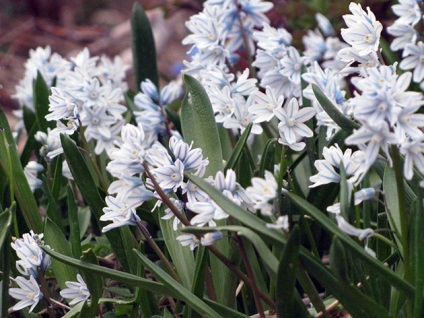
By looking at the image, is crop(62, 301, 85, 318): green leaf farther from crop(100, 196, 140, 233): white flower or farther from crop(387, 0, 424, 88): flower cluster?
crop(387, 0, 424, 88): flower cluster

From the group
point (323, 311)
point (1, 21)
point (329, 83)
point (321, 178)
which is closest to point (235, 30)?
point (329, 83)

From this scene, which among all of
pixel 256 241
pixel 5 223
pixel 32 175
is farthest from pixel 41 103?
pixel 256 241

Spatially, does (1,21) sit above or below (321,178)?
above

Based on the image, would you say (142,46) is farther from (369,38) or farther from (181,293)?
(181,293)

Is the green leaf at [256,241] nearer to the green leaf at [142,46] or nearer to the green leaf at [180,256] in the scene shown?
the green leaf at [180,256]

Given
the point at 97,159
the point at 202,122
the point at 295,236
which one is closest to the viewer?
the point at 295,236

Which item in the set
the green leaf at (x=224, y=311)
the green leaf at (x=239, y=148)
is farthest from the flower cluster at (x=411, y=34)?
the green leaf at (x=224, y=311)

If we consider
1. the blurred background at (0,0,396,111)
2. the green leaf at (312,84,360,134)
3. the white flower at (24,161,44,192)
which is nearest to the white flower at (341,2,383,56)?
the green leaf at (312,84,360,134)

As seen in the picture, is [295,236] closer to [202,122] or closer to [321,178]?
[321,178]
